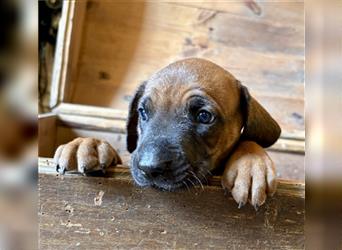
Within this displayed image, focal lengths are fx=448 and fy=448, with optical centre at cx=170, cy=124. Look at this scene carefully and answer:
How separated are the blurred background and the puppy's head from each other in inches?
25.5

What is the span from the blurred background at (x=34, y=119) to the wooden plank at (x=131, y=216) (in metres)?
0.62

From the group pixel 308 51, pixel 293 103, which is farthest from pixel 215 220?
pixel 293 103

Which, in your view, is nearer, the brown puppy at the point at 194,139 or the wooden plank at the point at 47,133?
the brown puppy at the point at 194,139

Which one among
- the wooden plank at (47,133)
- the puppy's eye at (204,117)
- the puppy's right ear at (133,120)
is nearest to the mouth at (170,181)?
the puppy's eye at (204,117)

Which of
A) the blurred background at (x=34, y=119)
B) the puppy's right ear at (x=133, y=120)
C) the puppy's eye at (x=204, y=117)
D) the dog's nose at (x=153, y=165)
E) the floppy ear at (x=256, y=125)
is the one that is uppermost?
the blurred background at (x=34, y=119)

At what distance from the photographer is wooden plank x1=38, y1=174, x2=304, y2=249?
1.15 metres

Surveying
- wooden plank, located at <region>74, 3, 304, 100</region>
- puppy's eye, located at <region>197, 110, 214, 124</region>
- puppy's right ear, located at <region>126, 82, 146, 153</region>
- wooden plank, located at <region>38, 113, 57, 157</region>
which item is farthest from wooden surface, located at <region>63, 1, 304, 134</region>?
puppy's eye, located at <region>197, 110, 214, 124</region>

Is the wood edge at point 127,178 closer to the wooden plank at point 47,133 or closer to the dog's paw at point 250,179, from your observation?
the dog's paw at point 250,179

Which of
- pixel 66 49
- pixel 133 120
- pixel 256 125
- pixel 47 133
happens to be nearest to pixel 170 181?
pixel 256 125

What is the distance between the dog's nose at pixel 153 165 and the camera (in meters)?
1.16

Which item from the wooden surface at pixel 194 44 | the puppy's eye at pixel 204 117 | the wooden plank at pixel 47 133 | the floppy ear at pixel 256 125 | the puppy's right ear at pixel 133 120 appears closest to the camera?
the puppy's eye at pixel 204 117

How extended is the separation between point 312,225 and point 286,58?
6.78 feet

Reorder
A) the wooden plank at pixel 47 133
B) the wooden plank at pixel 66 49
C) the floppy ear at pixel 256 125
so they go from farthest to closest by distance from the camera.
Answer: the wooden plank at pixel 66 49
the wooden plank at pixel 47 133
the floppy ear at pixel 256 125

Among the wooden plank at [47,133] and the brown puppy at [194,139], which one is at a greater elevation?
the brown puppy at [194,139]
